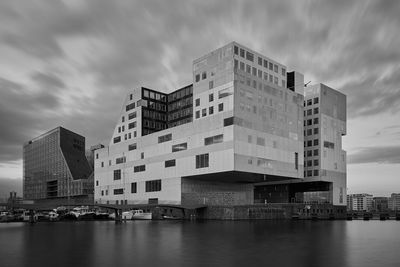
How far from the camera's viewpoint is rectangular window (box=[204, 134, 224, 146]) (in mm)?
121850

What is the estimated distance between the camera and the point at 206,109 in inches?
5084

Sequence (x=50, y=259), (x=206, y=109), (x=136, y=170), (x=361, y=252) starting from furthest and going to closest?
(x=136, y=170) < (x=206, y=109) < (x=361, y=252) < (x=50, y=259)

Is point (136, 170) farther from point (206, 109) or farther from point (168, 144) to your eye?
point (206, 109)

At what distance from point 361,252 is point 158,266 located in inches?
931

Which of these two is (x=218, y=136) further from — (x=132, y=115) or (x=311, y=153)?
(x=311, y=153)

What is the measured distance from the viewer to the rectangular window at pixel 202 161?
412 ft

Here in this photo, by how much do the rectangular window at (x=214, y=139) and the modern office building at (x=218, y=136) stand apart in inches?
11.1


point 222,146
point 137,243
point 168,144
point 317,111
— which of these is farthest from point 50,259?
point 317,111

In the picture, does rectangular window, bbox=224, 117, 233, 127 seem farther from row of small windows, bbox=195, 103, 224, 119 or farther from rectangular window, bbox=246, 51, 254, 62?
rectangular window, bbox=246, 51, 254, 62

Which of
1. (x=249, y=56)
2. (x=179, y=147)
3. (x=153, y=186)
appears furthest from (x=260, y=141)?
(x=153, y=186)

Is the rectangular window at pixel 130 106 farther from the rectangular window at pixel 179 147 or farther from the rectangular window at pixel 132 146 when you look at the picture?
the rectangular window at pixel 179 147

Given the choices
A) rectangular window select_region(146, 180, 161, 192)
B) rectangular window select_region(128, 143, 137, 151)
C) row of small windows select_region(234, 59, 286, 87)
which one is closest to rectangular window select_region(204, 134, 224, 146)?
row of small windows select_region(234, 59, 286, 87)

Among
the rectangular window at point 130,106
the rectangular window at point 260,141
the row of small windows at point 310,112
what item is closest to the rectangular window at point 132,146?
the rectangular window at point 130,106

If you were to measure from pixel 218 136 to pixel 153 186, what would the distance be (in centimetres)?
3494
